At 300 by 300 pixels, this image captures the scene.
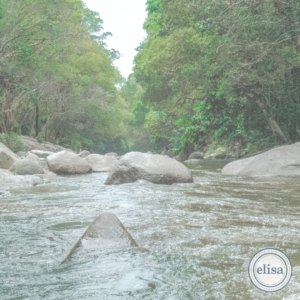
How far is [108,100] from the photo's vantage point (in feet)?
106

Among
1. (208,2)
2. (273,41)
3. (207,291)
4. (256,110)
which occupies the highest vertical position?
(208,2)

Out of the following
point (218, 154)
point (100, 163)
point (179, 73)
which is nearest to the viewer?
point (100, 163)

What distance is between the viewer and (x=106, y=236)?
2.83 meters

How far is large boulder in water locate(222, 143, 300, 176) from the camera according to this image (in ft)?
27.9

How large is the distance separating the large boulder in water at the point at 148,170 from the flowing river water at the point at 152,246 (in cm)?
185

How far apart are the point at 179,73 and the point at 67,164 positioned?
8.52 meters

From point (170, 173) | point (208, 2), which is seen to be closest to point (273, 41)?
point (208, 2)

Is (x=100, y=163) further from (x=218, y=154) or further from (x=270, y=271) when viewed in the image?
(x=218, y=154)

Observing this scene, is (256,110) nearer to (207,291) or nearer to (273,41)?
(273,41)

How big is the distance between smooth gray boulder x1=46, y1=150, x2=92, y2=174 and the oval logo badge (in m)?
9.05

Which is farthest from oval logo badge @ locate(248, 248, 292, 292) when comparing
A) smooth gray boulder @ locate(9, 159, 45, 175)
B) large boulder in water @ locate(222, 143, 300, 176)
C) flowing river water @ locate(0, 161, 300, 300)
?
smooth gray boulder @ locate(9, 159, 45, 175)

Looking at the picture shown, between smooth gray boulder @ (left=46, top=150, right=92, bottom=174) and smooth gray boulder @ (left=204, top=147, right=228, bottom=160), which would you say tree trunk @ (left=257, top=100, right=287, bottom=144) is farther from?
smooth gray boulder @ (left=204, top=147, right=228, bottom=160)

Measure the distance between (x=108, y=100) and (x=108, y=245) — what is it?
30211 millimetres

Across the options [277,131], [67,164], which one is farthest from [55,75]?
[277,131]
